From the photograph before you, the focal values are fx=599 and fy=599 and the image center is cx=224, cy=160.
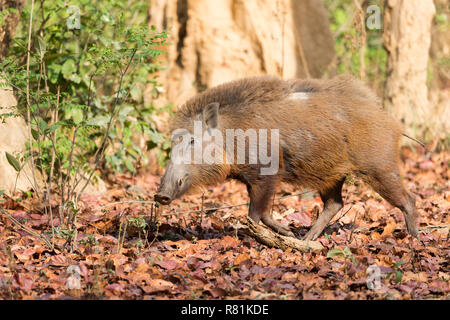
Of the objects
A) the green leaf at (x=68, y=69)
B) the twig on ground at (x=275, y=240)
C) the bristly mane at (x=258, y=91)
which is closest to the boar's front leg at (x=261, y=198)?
the twig on ground at (x=275, y=240)

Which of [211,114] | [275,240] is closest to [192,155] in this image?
[211,114]

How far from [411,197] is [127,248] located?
8.77ft

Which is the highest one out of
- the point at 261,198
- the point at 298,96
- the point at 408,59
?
the point at 408,59

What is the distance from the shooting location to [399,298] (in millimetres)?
3951

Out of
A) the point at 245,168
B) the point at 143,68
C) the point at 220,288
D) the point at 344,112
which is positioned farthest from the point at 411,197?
the point at 143,68

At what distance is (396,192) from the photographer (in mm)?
5508

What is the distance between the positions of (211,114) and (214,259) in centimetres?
134

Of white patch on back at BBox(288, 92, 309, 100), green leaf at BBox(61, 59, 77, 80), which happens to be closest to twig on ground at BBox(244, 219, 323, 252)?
white patch on back at BBox(288, 92, 309, 100)

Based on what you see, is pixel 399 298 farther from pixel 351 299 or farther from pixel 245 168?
pixel 245 168

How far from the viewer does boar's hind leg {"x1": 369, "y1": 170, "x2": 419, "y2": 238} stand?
548 cm

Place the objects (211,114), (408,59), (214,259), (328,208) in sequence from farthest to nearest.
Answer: (408,59)
(328,208)
(211,114)
(214,259)

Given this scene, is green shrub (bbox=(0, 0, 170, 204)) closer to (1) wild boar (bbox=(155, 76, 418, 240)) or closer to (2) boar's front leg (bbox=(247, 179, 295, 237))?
Answer: (1) wild boar (bbox=(155, 76, 418, 240))

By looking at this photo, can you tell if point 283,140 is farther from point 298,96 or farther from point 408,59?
point 408,59

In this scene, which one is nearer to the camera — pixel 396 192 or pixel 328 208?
pixel 396 192
